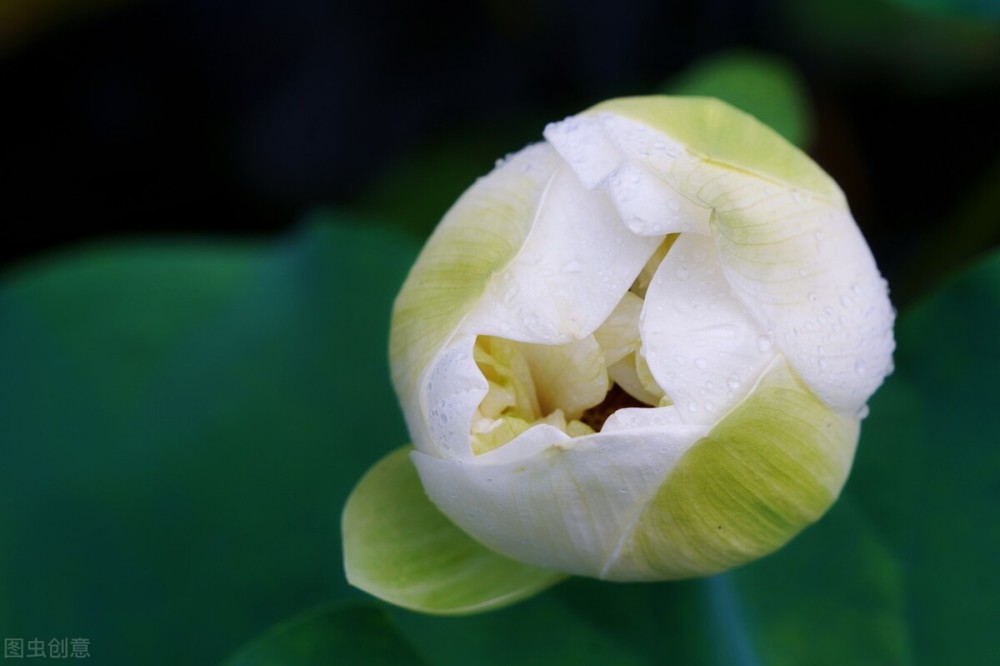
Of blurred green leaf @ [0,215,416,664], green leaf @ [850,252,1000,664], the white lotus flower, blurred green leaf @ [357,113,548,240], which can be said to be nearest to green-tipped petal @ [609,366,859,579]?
the white lotus flower

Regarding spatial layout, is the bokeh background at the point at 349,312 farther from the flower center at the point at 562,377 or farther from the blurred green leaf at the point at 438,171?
the flower center at the point at 562,377

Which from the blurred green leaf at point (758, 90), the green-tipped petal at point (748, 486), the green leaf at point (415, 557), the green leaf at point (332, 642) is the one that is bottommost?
the green leaf at point (332, 642)

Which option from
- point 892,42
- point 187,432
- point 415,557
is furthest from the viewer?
point 892,42

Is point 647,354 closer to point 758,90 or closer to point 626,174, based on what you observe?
point 626,174

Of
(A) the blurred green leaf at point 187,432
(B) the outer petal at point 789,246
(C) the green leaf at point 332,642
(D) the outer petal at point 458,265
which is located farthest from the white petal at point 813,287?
(A) the blurred green leaf at point 187,432

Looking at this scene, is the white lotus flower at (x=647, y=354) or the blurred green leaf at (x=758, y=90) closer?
the white lotus flower at (x=647, y=354)

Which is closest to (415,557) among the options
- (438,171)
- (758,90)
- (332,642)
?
(332,642)

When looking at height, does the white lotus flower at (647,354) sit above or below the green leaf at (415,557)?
above

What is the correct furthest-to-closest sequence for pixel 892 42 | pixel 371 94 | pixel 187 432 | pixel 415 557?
pixel 371 94, pixel 892 42, pixel 187 432, pixel 415 557
